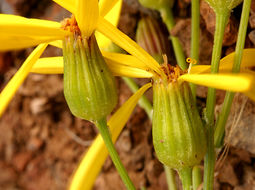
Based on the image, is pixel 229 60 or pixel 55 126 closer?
pixel 229 60

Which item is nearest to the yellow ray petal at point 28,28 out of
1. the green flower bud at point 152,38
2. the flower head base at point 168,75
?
the flower head base at point 168,75

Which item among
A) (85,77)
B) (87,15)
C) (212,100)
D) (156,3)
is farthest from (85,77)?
(156,3)

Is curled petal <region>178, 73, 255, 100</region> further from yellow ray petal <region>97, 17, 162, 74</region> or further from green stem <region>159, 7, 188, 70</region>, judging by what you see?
green stem <region>159, 7, 188, 70</region>

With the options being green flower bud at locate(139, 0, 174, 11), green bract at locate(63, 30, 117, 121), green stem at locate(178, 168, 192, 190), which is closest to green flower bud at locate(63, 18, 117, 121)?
green bract at locate(63, 30, 117, 121)

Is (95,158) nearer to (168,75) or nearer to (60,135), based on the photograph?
(168,75)

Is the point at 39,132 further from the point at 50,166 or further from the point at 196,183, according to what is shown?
the point at 196,183

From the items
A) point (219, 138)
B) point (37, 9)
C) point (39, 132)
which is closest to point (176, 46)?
point (219, 138)
